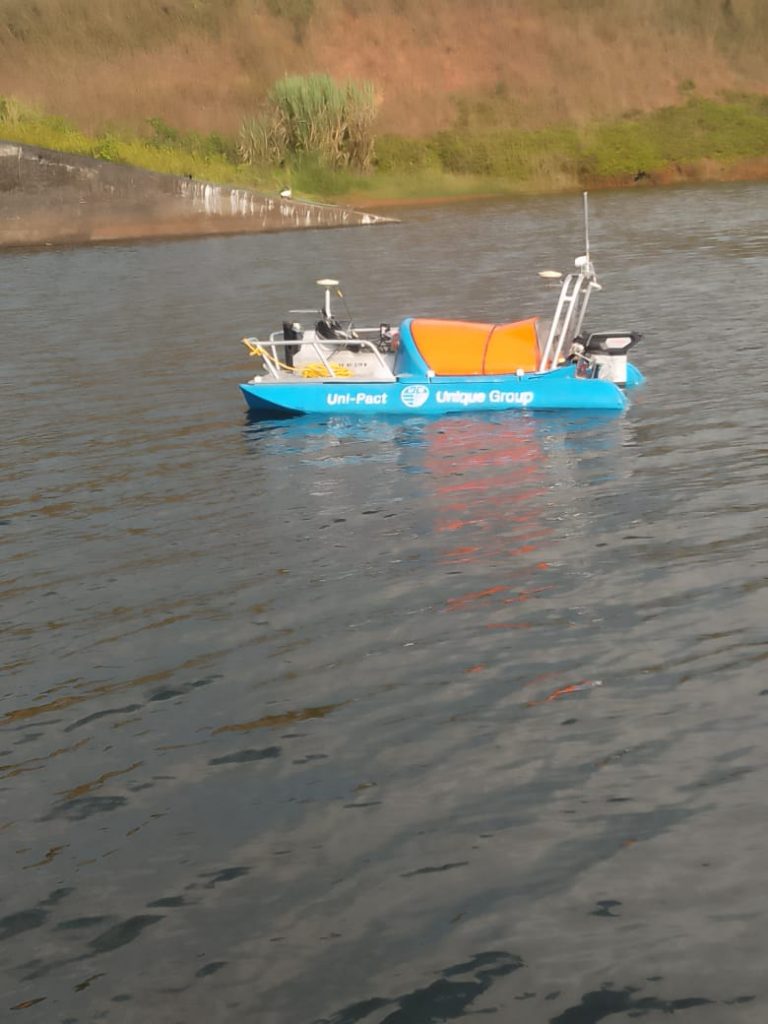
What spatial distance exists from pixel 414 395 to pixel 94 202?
41168 millimetres

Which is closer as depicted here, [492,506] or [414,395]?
[492,506]

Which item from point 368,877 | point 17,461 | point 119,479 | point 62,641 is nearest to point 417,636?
point 62,641

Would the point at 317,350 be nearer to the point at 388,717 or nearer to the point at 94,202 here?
the point at 388,717

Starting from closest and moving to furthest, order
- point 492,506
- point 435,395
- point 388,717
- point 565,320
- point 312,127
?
point 388,717 < point 492,506 < point 435,395 < point 565,320 < point 312,127

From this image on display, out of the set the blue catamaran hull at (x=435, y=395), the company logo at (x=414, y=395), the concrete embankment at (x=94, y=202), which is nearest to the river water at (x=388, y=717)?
the blue catamaran hull at (x=435, y=395)

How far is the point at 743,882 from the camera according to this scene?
8.70 meters

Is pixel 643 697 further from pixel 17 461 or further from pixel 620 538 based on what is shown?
pixel 17 461

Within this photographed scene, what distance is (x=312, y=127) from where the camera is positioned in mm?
76562

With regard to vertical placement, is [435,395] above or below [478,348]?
below

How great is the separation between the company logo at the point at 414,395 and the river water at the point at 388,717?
25.1 inches

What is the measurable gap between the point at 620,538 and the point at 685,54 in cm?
8622

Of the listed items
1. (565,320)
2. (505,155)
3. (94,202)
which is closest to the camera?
(565,320)

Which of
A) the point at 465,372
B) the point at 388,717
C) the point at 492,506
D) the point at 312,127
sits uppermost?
the point at 312,127

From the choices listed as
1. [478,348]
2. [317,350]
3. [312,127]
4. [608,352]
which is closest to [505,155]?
[312,127]
